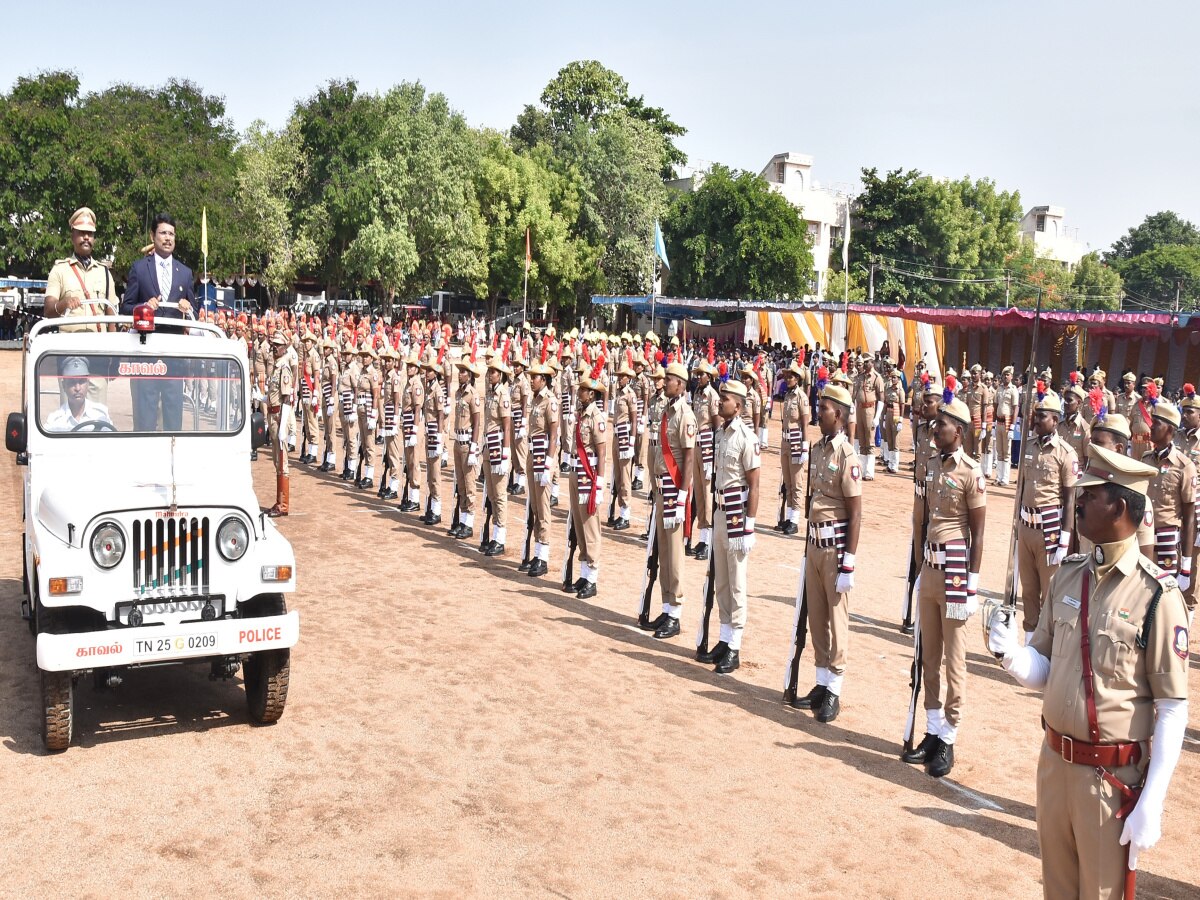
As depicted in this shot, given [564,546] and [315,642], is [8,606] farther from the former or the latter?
[564,546]

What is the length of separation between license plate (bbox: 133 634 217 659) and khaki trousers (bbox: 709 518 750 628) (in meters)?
4.23

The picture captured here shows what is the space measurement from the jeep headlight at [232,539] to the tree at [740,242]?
48269 mm

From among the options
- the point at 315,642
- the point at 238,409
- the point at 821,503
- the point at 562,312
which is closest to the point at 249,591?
the point at 238,409

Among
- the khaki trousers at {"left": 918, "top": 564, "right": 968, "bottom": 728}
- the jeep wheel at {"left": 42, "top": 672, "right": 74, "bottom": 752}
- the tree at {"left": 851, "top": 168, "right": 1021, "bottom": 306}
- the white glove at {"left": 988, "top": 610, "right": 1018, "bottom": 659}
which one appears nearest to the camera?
the white glove at {"left": 988, "top": 610, "right": 1018, "bottom": 659}

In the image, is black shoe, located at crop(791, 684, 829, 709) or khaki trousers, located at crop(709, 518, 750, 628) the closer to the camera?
black shoe, located at crop(791, 684, 829, 709)

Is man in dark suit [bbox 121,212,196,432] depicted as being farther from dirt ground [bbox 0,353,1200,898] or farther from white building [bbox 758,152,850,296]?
white building [bbox 758,152,850,296]

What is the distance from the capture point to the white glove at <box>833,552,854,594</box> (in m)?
8.02

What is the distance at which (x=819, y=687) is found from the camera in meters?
8.34

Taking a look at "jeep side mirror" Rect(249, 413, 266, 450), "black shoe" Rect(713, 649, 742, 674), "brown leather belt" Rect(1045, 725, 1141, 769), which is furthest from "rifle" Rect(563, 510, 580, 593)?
"brown leather belt" Rect(1045, 725, 1141, 769)

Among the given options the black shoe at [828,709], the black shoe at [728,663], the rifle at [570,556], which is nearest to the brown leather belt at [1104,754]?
the black shoe at [828,709]

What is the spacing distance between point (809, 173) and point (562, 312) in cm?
2193

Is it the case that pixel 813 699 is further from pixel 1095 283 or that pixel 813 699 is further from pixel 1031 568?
pixel 1095 283

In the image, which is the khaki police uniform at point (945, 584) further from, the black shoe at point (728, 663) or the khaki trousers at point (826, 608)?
the black shoe at point (728, 663)

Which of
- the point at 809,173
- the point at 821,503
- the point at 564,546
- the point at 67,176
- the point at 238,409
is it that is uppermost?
the point at 809,173
